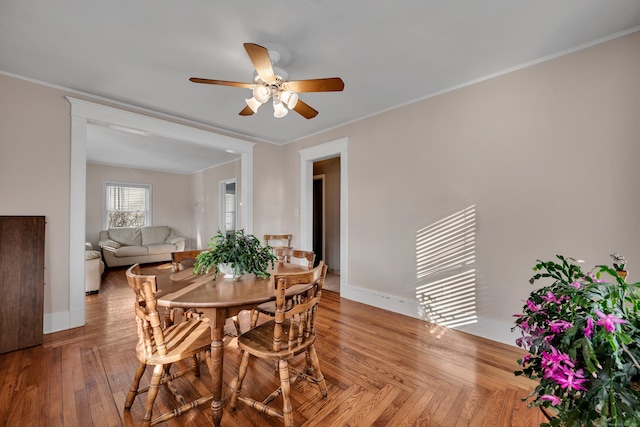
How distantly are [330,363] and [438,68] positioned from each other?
2778 mm

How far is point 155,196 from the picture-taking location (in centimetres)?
749

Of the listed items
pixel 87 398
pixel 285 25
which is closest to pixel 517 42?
pixel 285 25

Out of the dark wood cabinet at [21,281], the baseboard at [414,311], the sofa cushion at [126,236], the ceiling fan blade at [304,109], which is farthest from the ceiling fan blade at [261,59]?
the sofa cushion at [126,236]

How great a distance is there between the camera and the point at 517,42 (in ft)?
6.95

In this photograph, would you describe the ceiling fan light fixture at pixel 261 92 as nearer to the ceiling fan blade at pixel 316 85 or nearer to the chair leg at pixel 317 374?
the ceiling fan blade at pixel 316 85

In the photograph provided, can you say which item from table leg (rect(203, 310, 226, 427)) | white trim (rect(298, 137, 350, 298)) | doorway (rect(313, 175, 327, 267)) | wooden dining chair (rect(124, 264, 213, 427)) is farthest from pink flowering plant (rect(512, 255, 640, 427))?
doorway (rect(313, 175, 327, 267))

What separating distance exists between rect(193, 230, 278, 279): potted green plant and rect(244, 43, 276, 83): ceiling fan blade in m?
1.15

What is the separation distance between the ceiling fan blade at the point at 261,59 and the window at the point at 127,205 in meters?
7.02

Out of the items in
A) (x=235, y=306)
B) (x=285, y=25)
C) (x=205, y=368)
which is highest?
(x=285, y=25)

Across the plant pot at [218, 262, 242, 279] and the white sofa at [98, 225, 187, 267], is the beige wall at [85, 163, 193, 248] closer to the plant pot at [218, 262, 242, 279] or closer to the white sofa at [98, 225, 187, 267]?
the white sofa at [98, 225, 187, 267]

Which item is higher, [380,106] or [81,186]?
[380,106]

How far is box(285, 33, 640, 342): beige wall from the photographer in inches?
80.4

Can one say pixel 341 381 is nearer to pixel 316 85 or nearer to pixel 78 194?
pixel 316 85

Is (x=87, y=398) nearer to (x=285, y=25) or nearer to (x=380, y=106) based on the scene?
(x=285, y=25)
